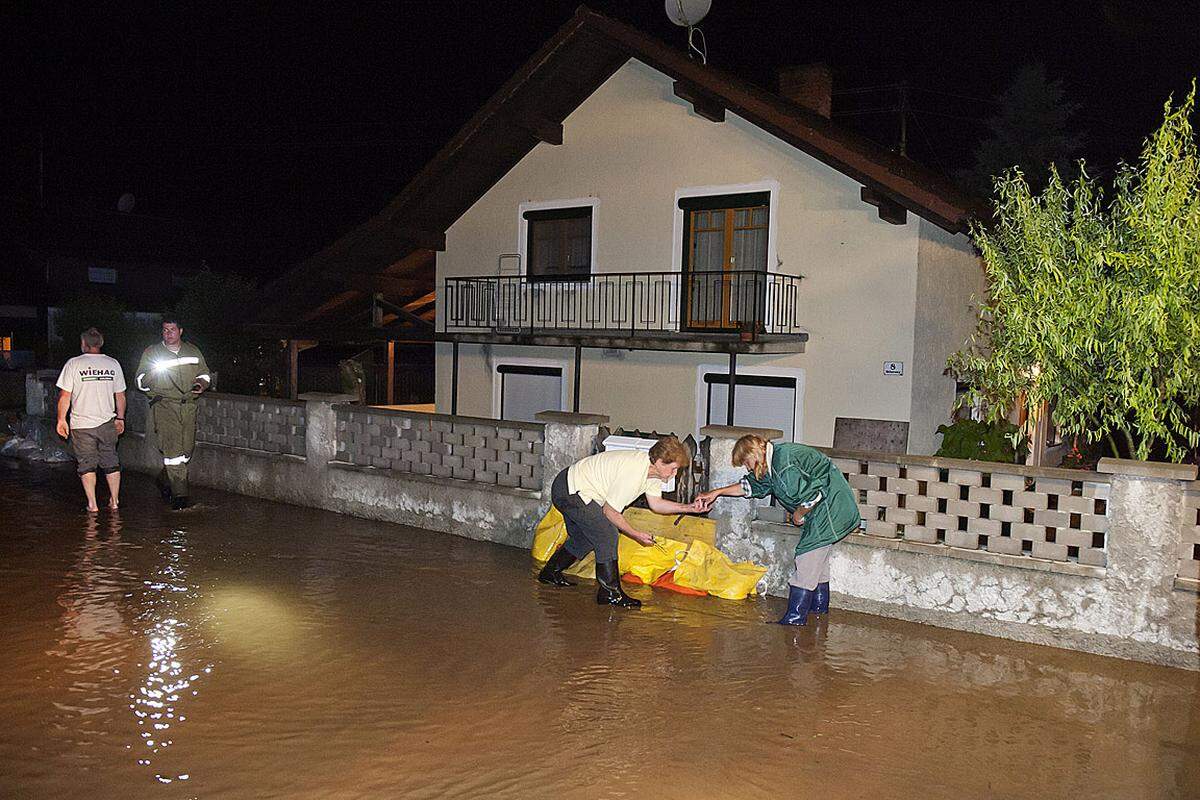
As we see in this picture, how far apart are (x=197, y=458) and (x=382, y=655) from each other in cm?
814

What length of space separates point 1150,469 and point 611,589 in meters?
3.99

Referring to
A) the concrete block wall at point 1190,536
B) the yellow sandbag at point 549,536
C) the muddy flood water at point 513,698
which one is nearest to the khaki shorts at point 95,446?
the muddy flood water at point 513,698

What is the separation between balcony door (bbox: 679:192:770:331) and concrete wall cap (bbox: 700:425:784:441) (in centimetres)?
573

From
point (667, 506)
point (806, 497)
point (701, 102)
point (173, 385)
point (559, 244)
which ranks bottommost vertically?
point (667, 506)

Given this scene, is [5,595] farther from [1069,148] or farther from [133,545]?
[1069,148]

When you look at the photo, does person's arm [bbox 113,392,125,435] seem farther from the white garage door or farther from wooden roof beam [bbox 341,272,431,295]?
wooden roof beam [bbox 341,272,431,295]

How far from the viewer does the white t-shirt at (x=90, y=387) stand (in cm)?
1044

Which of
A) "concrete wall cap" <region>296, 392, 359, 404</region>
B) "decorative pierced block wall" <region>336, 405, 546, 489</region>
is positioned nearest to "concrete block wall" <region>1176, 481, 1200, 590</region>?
"decorative pierced block wall" <region>336, 405, 546, 489</region>

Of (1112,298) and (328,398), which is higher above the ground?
(1112,298)

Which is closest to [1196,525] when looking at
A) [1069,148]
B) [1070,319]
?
[1070,319]

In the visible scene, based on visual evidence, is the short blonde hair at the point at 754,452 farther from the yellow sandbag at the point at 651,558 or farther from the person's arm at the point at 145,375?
the person's arm at the point at 145,375

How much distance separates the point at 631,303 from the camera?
15.9 metres

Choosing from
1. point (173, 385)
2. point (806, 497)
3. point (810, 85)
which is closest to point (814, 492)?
point (806, 497)

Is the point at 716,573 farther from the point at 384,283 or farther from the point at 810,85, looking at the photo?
the point at 384,283
